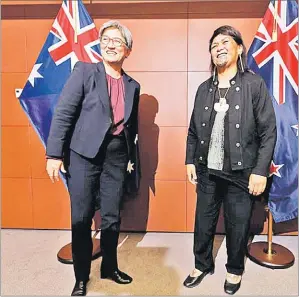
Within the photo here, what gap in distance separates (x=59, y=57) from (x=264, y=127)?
135 cm

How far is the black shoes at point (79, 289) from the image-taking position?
1.92 m

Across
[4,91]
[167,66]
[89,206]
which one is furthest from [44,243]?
[167,66]

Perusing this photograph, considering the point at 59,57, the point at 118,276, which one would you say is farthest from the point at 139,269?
the point at 59,57

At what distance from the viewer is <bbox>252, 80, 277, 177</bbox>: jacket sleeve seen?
1816 mm

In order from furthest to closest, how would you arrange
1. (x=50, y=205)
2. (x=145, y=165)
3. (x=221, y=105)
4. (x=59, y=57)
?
(x=50, y=205) → (x=145, y=165) → (x=59, y=57) → (x=221, y=105)

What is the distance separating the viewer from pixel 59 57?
2.31 metres

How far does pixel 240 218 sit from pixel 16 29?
203 centimetres

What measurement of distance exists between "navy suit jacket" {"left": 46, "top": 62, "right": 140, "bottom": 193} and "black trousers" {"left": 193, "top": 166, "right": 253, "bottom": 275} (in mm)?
618

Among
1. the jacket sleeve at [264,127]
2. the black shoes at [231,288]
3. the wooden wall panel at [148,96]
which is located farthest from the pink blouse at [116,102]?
the black shoes at [231,288]

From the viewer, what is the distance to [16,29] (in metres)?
2.62

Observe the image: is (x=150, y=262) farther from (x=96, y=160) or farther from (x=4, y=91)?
(x=4, y=91)

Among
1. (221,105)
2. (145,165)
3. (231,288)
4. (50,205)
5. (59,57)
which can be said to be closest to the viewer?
(221,105)

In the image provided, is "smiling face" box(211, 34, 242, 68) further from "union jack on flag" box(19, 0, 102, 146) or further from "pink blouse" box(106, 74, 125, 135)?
"union jack on flag" box(19, 0, 102, 146)

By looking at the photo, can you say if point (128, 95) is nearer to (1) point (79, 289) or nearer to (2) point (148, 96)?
(2) point (148, 96)
